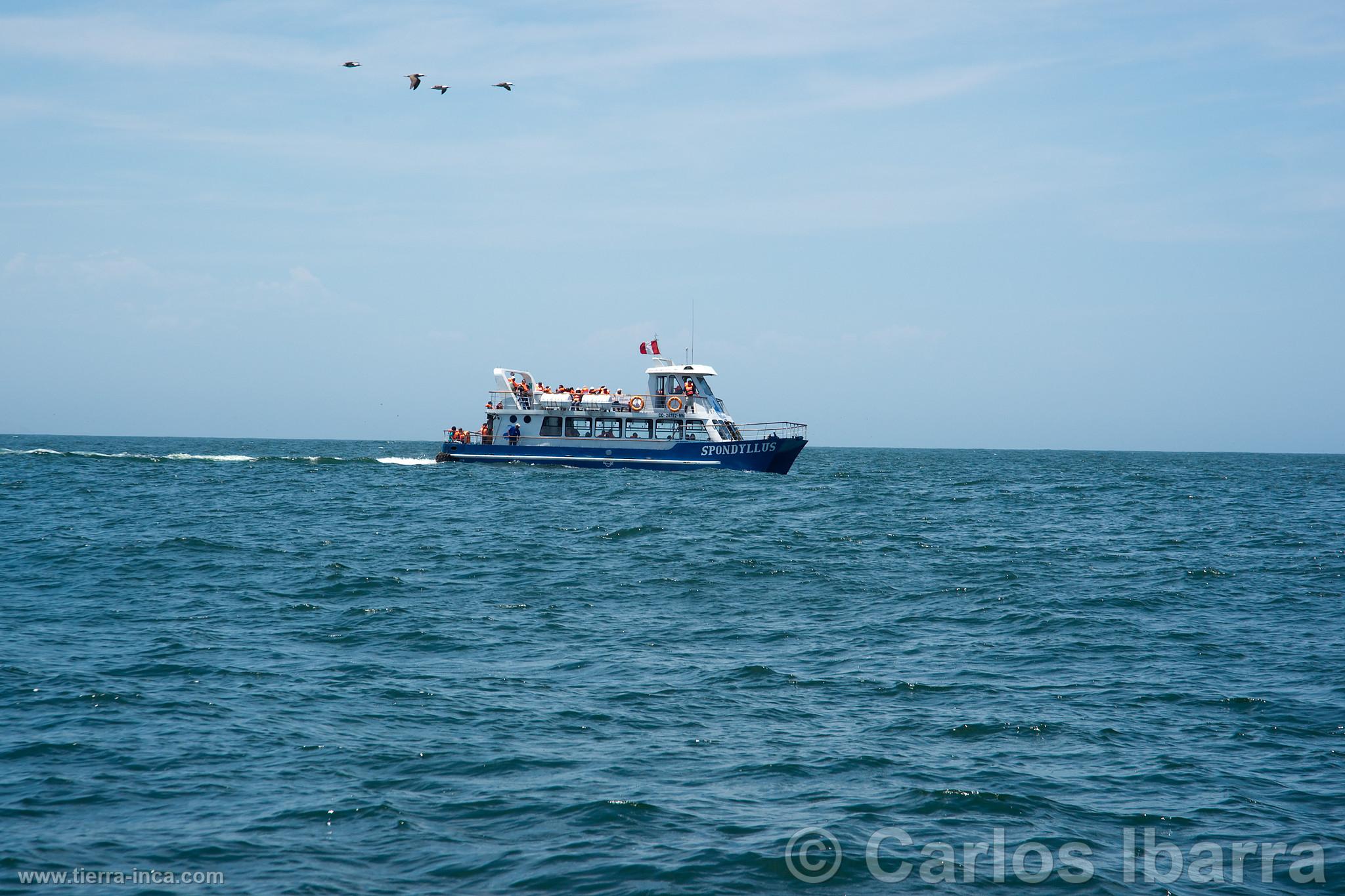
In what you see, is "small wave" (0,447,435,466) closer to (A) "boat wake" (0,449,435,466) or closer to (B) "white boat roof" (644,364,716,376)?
(A) "boat wake" (0,449,435,466)

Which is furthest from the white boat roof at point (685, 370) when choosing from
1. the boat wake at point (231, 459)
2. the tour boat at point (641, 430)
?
the boat wake at point (231, 459)

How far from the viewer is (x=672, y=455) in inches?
2124

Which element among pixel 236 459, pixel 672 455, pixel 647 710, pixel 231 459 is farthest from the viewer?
pixel 236 459

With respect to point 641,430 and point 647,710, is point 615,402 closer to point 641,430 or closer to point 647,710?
point 641,430

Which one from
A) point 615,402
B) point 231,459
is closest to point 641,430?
point 615,402

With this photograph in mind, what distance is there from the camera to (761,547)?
93.1 ft

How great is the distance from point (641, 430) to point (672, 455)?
8.74ft

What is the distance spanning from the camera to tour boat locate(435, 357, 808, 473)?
178ft

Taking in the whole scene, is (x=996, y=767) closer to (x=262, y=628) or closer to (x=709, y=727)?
(x=709, y=727)

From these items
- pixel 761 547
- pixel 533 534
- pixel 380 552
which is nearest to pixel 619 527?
pixel 533 534

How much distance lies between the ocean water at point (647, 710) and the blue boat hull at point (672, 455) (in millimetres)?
24317

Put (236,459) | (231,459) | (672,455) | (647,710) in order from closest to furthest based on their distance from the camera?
(647,710) → (672,455) → (231,459) → (236,459)

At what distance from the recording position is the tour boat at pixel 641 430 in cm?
5412

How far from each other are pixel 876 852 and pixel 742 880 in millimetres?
1342
